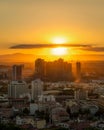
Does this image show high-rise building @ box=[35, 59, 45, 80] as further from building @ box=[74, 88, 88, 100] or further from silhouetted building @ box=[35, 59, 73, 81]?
building @ box=[74, 88, 88, 100]

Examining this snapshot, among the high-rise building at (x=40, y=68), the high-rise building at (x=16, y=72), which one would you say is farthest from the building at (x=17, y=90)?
the high-rise building at (x=40, y=68)

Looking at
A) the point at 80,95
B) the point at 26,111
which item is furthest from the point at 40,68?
the point at 26,111

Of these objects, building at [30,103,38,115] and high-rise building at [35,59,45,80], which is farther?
high-rise building at [35,59,45,80]

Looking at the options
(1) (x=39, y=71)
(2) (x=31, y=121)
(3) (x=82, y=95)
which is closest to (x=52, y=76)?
(1) (x=39, y=71)

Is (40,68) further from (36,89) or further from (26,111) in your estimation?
(26,111)

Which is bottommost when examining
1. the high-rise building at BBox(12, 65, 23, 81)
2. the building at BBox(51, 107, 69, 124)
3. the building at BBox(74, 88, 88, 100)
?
the building at BBox(51, 107, 69, 124)

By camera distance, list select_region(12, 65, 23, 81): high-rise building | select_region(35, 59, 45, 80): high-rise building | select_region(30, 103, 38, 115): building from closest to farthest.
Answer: select_region(30, 103, 38, 115): building → select_region(12, 65, 23, 81): high-rise building → select_region(35, 59, 45, 80): high-rise building

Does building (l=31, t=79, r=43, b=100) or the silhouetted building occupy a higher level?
the silhouetted building

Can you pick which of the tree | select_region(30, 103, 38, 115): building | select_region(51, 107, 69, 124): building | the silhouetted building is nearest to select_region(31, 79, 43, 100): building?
select_region(30, 103, 38, 115): building
